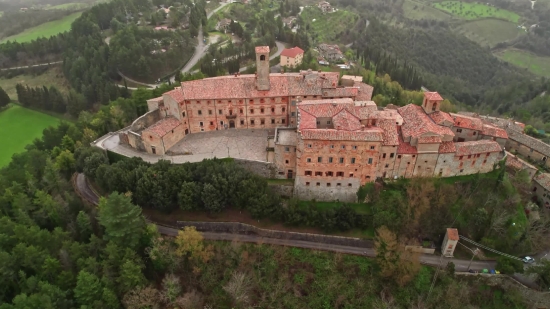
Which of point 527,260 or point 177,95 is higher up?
point 177,95

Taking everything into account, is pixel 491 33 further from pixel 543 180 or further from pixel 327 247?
pixel 327 247

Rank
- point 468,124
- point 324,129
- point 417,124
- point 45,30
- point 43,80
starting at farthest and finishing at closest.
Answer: point 45,30
point 43,80
point 468,124
point 417,124
point 324,129

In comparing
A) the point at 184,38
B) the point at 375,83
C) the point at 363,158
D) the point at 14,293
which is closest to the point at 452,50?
the point at 375,83

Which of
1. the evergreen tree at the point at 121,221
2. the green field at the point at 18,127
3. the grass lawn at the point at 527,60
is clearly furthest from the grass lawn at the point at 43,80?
the grass lawn at the point at 527,60

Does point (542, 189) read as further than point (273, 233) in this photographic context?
Yes

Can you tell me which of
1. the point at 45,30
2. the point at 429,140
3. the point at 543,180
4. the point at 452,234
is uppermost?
the point at 429,140

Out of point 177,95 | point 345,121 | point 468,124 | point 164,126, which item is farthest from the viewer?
point 177,95

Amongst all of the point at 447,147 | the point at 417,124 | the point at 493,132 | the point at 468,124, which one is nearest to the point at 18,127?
the point at 417,124

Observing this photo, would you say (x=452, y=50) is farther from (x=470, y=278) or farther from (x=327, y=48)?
(x=470, y=278)
